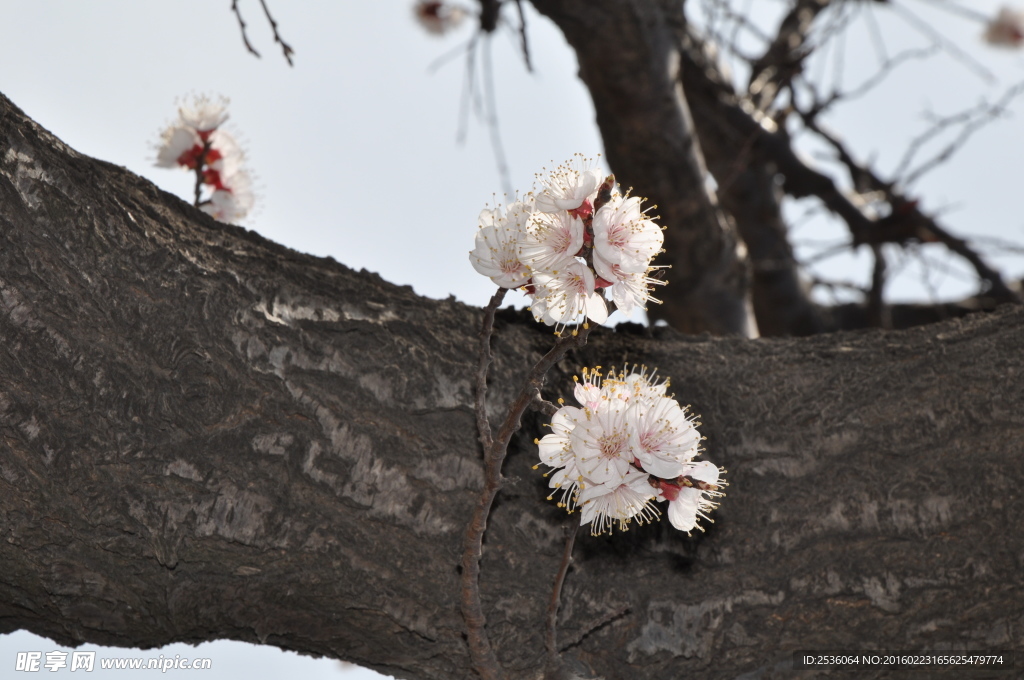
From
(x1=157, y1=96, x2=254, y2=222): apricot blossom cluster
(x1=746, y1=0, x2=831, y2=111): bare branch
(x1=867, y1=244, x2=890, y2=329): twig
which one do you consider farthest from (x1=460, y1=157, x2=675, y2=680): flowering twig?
(x1=867, y1=244, x2=890, y2=329): twig

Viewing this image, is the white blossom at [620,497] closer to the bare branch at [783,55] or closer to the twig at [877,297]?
the bare branch at [783,55]

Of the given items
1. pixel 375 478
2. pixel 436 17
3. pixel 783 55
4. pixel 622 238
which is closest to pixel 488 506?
pixel 375 478

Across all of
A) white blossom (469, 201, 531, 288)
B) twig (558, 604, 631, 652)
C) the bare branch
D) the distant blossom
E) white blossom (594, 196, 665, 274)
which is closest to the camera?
white blossom (594, 196, 665, 274)

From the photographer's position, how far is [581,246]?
107cm

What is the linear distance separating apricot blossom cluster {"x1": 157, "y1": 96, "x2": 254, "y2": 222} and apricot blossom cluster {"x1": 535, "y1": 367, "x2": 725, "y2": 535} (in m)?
1.15

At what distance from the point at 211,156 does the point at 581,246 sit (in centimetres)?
129

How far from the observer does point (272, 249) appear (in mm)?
1468

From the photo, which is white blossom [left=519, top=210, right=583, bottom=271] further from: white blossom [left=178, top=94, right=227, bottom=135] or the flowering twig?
white blossom [left=178, top=94, right=227, bottom=135]

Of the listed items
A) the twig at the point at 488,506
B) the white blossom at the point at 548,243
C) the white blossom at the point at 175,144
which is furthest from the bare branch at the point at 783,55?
the twig at the point at 488,506

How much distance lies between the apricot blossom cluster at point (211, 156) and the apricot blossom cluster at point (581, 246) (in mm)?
1069

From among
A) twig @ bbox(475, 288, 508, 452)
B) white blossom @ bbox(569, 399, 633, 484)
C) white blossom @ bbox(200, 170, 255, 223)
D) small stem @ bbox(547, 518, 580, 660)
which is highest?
white blossom @ bbox(200, 170, 255, 223)

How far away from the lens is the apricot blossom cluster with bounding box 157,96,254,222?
6.40ft

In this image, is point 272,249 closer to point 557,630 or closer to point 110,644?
point 110,644

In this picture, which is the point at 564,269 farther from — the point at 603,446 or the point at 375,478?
the point at 375,478
